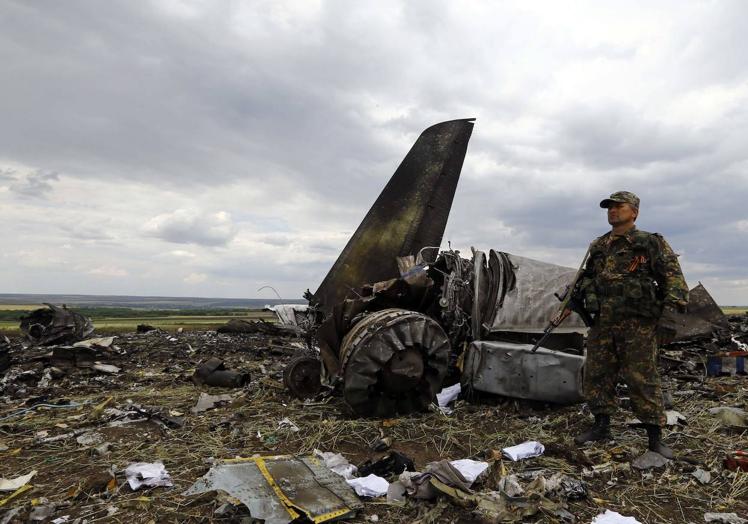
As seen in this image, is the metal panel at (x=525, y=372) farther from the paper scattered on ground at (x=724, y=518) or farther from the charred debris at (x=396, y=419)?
the paper scattered on ground at (x=724, y=518)

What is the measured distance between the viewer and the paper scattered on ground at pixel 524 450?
390cm

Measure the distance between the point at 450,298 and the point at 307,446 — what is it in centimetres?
262

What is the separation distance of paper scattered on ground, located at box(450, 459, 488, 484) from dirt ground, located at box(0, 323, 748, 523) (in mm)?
89

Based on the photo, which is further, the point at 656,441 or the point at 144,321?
the point at 144,321

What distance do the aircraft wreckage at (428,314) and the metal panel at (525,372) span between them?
11 millimetres

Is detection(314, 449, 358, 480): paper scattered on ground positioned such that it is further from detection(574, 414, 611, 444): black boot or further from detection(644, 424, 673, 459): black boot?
detection(644, 424, 673, 459): black boot

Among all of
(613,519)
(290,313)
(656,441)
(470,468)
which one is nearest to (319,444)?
(470,468)

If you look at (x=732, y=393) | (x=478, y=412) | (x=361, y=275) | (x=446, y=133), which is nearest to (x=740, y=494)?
(x=478, y=412)

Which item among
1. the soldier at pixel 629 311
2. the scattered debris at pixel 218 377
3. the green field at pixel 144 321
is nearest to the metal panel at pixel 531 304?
the soldier at pixel 629 311

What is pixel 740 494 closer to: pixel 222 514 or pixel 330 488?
pixel 330 488

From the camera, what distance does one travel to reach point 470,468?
363cm

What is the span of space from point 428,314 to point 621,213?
106 inches

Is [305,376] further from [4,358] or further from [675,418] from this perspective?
[4,358]

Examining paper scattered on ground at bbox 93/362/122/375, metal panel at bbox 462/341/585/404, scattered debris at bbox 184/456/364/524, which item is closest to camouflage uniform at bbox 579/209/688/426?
metal panel at bbox 462/341/585/404
